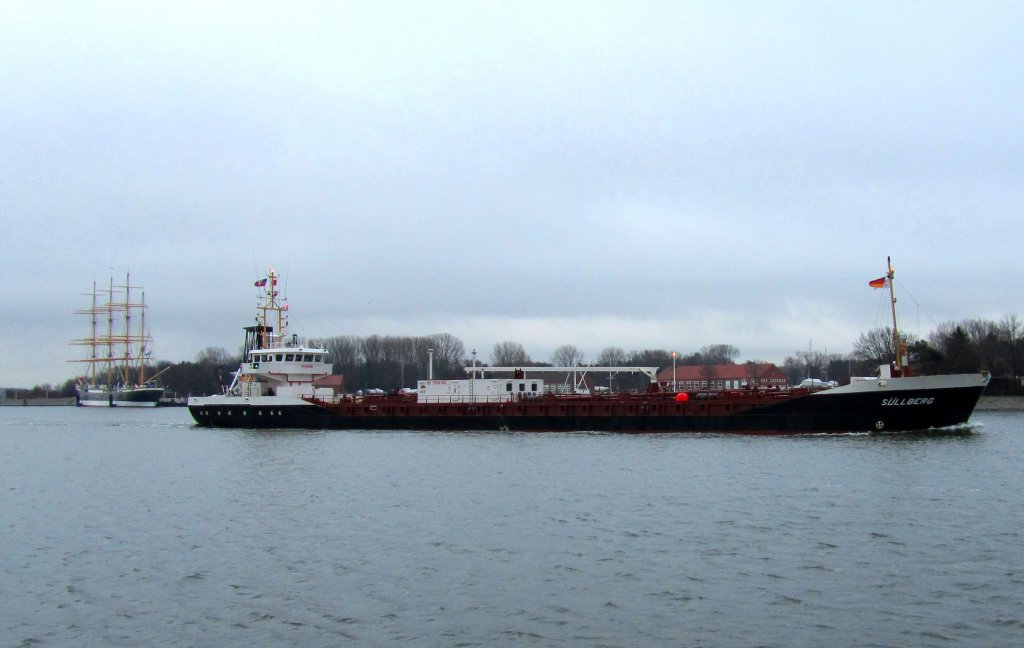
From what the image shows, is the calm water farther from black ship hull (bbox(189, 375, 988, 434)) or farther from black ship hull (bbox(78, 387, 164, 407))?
black ship hull (bbox(78, 387, 164, 407))

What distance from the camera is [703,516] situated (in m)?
25.0

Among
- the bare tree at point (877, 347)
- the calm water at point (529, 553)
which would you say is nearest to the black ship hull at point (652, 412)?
the calm water at point (529, 553)

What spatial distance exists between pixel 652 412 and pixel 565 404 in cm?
577

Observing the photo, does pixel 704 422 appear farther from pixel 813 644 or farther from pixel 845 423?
pixel 813 644

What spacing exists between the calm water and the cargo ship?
836 cm

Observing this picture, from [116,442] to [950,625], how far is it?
56.3 meters

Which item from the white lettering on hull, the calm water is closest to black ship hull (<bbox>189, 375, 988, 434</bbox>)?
the white lettering on hull

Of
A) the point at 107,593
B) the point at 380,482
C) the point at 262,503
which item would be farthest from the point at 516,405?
the point at 107,593

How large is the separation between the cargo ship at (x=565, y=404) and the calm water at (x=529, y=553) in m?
8.36

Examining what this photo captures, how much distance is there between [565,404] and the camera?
2243 inches

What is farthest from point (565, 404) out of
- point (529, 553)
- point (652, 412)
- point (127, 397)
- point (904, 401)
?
point (127, 397)

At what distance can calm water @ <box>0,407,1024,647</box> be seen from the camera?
1534cm

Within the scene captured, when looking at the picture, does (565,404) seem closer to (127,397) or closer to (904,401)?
(904,401)

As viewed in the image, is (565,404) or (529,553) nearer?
(529,553)
